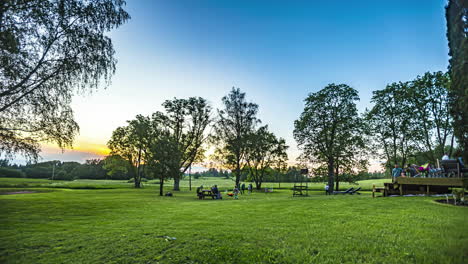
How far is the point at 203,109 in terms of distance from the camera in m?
43.7

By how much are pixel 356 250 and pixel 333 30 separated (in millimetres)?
19447

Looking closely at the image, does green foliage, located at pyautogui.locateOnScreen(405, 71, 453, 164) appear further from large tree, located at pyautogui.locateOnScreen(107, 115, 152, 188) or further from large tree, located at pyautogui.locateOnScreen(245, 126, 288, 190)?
large tree, located at pyautogui.locateOnScreen(107, 115, 152, 188)

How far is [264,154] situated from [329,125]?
21686 mm

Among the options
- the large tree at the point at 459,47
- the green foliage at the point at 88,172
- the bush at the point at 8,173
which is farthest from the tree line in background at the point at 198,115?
the green foliage at the point at 88,172

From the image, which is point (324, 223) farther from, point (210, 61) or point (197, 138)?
point (197, 138)

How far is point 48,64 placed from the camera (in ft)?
35.5

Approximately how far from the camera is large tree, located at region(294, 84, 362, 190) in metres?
31.2

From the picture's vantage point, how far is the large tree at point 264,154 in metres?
47.4

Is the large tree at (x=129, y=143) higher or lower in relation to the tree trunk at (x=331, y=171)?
higher

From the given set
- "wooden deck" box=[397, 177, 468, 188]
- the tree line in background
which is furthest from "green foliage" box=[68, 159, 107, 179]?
"wooden deck" box=[397, 177, 468, 188]

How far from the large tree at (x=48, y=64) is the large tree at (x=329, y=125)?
2811cm

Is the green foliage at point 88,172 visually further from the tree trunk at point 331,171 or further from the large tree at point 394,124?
the large tree at point 394,124

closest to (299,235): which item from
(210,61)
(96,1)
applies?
(96,1)

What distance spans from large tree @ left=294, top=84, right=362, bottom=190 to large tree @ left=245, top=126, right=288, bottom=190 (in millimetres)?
13855
